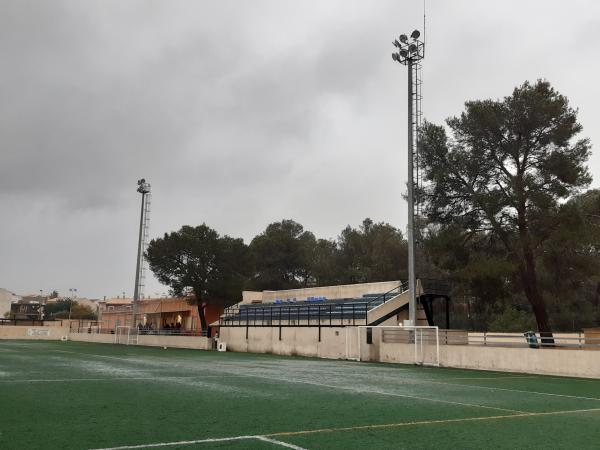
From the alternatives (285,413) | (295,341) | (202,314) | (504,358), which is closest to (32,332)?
(202,314)

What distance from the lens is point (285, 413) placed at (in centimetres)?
927

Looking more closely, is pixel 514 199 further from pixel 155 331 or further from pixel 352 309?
pixel 155 331

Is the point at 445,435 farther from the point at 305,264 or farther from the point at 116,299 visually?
the point at 116,299

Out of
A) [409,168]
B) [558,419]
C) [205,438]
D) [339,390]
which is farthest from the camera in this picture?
[409,168]

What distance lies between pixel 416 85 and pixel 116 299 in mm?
136345

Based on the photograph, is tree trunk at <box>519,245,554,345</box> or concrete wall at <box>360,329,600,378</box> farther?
tree trunk at <box>519,245,554,345</box>

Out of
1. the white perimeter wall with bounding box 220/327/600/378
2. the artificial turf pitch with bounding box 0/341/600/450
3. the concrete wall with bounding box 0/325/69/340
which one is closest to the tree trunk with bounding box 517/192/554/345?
the white perimeter wall with bounding box 220/327/600/378

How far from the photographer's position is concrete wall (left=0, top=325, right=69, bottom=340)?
2261 inches

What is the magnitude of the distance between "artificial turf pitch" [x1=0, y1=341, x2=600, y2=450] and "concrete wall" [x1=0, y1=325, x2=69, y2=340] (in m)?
47.4

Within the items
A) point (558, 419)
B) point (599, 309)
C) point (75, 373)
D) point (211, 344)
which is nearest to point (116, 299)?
point (211, 344)

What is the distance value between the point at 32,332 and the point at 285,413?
56.9 meters

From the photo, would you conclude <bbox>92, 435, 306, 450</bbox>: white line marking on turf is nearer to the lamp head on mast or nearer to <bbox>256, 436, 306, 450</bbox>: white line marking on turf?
<bbox>256, 436, 306, 450</bbox>: white line marking on turf

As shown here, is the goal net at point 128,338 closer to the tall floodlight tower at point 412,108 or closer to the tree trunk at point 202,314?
the tree trunk at point 202,314

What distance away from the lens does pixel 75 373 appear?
1659 centimetres
